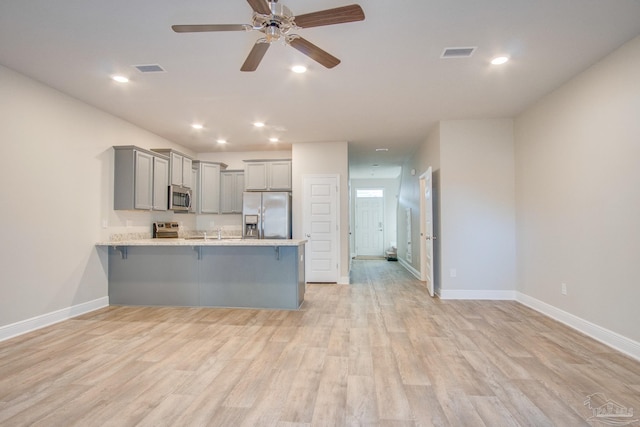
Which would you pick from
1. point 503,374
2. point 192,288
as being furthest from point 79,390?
point 503,374

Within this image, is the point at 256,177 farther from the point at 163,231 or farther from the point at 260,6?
the point at 260,6

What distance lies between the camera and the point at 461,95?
4.12 m

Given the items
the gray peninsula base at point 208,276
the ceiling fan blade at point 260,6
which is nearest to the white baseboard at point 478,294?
the gray peninsula base at point 208,276

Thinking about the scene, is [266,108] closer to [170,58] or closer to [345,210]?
[170,58]

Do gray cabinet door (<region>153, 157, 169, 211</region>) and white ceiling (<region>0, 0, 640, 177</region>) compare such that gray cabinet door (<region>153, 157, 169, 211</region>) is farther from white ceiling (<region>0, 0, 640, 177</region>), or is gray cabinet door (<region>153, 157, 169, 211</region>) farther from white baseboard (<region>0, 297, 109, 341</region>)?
white baseboard (<region>0, 297, 109, 341</region>)

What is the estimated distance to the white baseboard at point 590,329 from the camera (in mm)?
2859

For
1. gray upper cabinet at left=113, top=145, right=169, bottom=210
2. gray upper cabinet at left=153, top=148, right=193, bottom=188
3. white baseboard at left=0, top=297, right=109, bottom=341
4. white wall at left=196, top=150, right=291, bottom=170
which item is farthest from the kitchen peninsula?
white wall at left=196, top=150, right=291, bottom=170

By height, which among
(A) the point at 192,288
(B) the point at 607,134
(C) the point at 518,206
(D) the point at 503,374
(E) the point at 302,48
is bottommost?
(D) the point at 503,374

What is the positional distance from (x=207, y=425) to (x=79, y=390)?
112 cm

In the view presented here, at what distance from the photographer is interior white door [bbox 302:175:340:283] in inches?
250

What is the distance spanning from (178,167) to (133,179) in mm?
1170

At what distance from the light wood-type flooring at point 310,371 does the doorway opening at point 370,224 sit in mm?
7495

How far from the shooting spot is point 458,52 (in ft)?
10.1

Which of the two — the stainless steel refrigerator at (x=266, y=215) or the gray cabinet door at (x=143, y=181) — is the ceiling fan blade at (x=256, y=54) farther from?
the stainless steel refrigerator at (x=266, y=215)
